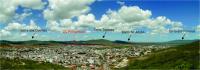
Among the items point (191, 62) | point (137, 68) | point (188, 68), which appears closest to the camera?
point (188, 68)

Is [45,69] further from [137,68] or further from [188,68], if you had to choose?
[188,68]

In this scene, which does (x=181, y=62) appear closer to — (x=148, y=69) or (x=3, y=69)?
(x=148, y=69)

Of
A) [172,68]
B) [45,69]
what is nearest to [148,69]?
[172,68]

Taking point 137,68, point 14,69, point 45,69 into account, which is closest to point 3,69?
point 14,69

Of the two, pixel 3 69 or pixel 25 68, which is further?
pixel 25 68

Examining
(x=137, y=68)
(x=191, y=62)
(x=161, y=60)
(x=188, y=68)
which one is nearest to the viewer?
(x=188, y=68)

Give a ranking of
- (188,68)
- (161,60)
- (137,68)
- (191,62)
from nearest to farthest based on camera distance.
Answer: (188,68)
(191,62)
(137,68)
(161,60)

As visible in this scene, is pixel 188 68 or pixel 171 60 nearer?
pixel 188 68

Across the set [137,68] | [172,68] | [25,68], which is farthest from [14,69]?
[172,68]
